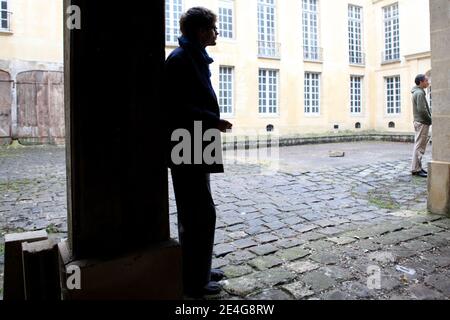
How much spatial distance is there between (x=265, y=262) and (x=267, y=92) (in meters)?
17.3

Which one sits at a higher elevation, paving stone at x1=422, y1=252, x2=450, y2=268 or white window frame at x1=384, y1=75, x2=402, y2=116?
white window frame at x1=384, y1=75, x2=402, y2=116

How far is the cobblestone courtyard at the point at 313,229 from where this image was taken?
8.96ft

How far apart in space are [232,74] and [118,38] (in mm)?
17164

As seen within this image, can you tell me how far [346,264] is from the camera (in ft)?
10.1

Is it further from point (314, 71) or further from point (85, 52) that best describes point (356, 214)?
point (314, 71)

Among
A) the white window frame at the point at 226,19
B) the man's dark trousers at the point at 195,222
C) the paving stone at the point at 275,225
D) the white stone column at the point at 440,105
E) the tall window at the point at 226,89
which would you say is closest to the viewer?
the man's dark trousers at the point at 195,222

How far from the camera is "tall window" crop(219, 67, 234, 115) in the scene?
1859cm

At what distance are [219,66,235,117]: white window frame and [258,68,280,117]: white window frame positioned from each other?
1.68m

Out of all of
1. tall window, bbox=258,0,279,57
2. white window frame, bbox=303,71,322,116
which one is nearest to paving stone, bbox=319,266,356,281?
tall window, bbox=258,0,279,57

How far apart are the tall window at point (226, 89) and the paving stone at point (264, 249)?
1526cm

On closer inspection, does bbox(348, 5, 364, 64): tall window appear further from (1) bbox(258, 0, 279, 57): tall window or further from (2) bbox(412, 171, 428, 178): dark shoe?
(2) bbox(412, 171, 428, 178): dark shoe

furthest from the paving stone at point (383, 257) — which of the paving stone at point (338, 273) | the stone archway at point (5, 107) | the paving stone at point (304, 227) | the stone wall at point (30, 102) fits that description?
the stone archway at point (5, 107)

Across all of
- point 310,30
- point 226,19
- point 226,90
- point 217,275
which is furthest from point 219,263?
point 310,30

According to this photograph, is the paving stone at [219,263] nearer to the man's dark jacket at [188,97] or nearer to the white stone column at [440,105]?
the man's dark jacket at [188,97]
